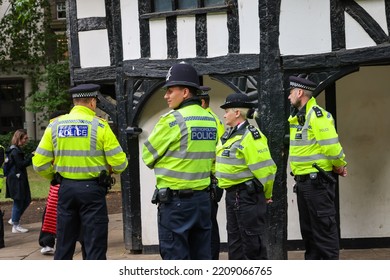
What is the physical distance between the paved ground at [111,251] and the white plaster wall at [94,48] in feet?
8.96

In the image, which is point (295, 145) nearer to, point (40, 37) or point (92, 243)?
point (92, 243)

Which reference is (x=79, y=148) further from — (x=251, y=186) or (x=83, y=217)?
(x=251, y=186)

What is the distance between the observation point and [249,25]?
1073 cm

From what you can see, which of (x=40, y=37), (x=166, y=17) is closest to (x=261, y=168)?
(x=166, y=17)

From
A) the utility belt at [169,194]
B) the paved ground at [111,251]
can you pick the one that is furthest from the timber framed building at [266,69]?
the utility belt at [169,194]

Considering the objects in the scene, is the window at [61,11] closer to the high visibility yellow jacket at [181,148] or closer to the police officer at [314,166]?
the police officer at [314,166]

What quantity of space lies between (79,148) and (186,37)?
3.60 metres

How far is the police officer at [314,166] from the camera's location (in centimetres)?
877

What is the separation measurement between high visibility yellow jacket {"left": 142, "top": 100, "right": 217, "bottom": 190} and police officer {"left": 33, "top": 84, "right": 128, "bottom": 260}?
4.11ft

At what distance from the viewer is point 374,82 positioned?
11.5 meters

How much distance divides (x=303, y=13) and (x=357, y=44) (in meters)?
0.79

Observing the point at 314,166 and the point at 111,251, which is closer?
the point at 314,166

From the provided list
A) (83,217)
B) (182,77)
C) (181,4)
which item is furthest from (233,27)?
(182,77)

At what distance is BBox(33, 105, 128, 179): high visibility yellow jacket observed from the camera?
8.00 meters
